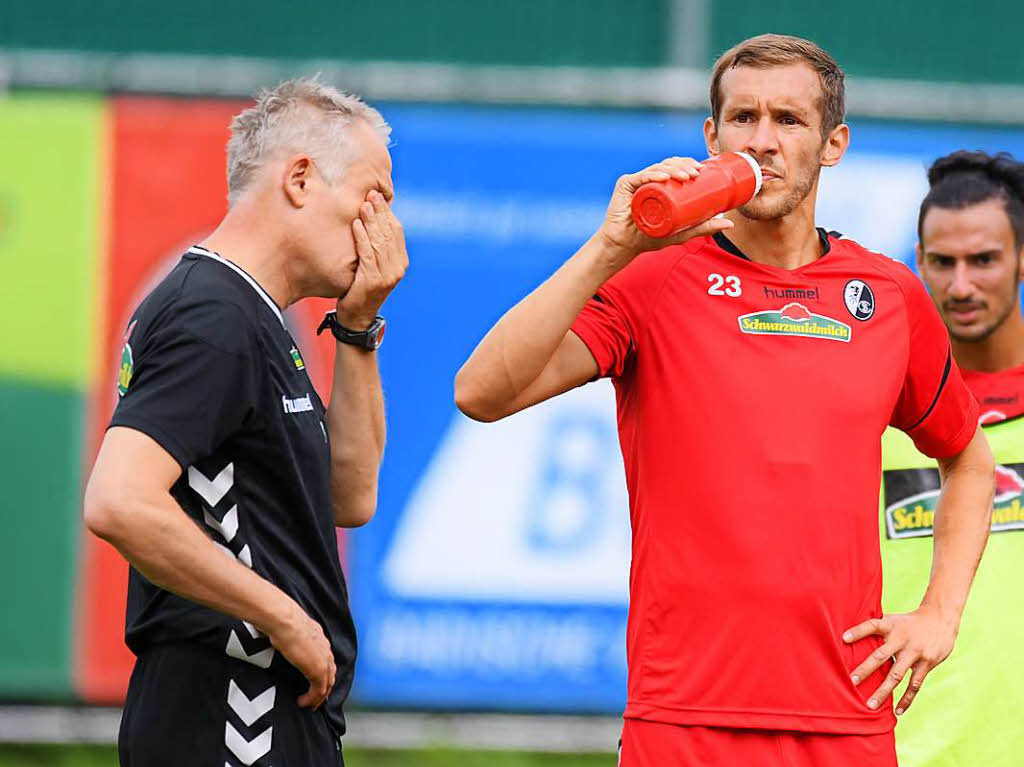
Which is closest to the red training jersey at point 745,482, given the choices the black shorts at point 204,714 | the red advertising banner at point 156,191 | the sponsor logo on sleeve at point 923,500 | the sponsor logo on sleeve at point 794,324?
the sponsor logo on sleeve at point 794,324

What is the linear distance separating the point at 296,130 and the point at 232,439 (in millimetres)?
695

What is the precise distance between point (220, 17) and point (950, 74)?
4.15m

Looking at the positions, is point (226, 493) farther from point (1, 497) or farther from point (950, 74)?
point (950, 74)

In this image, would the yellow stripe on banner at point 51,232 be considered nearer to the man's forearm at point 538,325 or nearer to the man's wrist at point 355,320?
the man's wrist at point 355,320

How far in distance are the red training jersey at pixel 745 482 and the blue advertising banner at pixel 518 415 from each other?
11.7 feet

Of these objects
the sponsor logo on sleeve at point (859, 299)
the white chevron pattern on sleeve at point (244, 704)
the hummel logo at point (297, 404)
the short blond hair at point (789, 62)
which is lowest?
the white chevron pattern on sleeve at point (244, 704)

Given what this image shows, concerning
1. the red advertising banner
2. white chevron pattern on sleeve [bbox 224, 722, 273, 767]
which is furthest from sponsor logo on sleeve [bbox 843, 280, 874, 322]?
the red advertising banner

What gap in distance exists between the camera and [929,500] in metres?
4.11

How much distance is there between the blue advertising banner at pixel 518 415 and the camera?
681cm

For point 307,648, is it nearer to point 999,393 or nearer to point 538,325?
point 538,325

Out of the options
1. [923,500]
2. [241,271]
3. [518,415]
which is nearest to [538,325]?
[241,271]

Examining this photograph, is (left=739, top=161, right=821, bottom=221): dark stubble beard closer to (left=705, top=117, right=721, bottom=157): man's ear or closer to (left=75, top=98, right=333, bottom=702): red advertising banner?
(left=705, top=117, right=721, bottom=157): man's ear

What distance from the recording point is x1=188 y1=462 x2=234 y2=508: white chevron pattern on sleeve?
10.1 ft

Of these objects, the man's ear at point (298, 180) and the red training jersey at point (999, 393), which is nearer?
the man's ear at point (298, 180)
